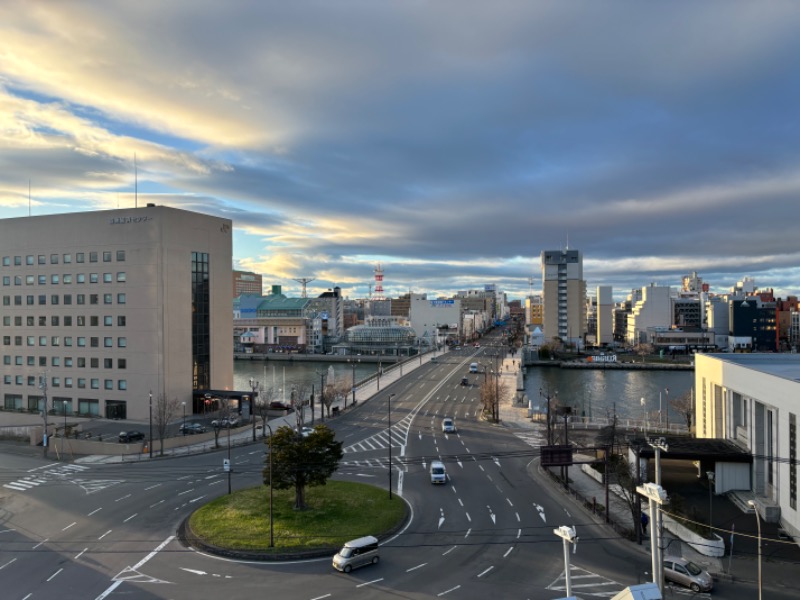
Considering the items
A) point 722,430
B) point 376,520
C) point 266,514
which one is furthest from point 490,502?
point 722,430

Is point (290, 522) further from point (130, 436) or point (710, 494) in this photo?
point (130, 436)

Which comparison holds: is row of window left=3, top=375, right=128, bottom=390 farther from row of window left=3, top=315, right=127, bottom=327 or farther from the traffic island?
the traffic island

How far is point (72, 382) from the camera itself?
4712cm

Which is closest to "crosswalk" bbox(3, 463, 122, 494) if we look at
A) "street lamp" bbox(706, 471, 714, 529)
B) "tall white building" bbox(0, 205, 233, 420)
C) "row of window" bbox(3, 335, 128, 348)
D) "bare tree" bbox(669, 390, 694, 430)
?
"tall white building" bbox(0, 205, 233, 420)

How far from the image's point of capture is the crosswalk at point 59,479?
28.4 metres

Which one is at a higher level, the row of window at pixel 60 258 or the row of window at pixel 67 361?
the row of window at pixel 60 258

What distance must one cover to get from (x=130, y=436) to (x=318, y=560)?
2484cm

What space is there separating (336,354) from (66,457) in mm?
92652

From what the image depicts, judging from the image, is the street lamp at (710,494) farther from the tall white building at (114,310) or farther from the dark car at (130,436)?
the tall white building at (114,310)

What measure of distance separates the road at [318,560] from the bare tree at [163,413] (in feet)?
10.5

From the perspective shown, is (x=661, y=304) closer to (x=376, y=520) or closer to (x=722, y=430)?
(x=722, y=430)

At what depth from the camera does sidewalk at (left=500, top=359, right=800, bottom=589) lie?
714 inches

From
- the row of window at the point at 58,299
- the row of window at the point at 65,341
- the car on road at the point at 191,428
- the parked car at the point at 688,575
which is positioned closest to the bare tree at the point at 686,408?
the parked car at the point at 688,575

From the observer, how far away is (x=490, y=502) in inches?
984
